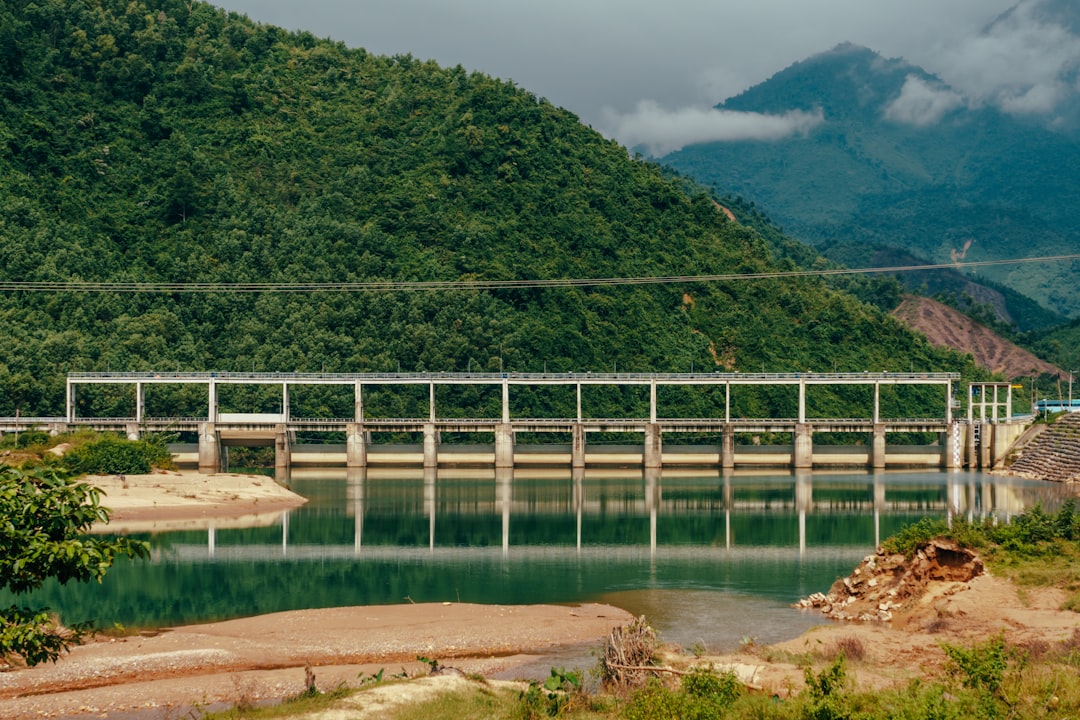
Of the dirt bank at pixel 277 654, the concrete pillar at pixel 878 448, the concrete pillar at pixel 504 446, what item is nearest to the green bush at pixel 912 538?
the dirt bank at pixel 277 654

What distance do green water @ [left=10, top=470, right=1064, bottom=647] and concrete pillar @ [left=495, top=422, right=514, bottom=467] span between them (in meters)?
14.1

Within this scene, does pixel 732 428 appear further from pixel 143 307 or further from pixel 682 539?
pixel 143 307

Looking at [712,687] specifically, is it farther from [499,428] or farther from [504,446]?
[499,428]

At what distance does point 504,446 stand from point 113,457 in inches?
1593

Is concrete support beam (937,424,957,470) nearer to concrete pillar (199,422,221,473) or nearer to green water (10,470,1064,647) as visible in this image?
green water (10,470,1064,647)

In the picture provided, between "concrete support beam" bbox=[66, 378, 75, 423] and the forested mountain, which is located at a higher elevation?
the forested mountain

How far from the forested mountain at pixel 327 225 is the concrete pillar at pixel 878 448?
21645 mm

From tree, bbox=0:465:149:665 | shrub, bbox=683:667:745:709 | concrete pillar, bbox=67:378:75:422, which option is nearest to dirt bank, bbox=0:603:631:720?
shrub, bbox=683:667:745:709

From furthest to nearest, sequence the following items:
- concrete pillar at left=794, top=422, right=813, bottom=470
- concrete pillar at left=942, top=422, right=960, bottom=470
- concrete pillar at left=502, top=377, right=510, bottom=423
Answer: concrete pillar at left=502, top=377, right=510, bottom=423
concrete pillar at left=942, top=422, right=960, bottom=470
concrete pillar at left=794, top=422, right=813, bottom=470

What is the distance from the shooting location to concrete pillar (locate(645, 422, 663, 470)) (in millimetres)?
107938

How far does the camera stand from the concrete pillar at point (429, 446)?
354 feet

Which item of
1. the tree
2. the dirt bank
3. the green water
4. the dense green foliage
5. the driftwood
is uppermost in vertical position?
the tree

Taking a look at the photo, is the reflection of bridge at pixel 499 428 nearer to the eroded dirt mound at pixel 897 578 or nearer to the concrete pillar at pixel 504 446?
the concrete pillar at pixel 504 446

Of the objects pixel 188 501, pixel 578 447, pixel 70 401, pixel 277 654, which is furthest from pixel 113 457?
pixel 277 654
